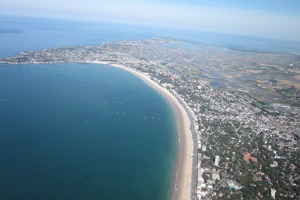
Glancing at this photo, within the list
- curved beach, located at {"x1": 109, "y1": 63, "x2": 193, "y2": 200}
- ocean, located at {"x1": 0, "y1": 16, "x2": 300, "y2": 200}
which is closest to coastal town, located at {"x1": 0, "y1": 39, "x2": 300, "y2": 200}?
curved beach, located at {"x1": 109, "y1": 63, "x2": 193, "y2": 200}

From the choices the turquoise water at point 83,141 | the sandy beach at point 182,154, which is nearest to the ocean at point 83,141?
the turquoise water at point 83,141

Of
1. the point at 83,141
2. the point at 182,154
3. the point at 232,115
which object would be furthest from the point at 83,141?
the point at 232,115

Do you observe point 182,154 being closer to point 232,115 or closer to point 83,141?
point 83,141

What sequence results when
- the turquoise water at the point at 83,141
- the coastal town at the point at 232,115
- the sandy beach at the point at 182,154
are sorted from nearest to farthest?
the turquoise water at the point at 83,141 → the sandy beach at the point at 182,154 → the coastal town at the point at 232,115

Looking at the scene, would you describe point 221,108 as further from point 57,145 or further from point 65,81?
point 65,81

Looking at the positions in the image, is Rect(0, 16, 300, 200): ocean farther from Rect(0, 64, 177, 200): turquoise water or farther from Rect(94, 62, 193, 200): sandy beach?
Rect(94, 62, 193, 200): sandy beach

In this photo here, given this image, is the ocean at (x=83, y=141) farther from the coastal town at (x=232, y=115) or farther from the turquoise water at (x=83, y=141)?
the coastal town at (x=232, y=115)
